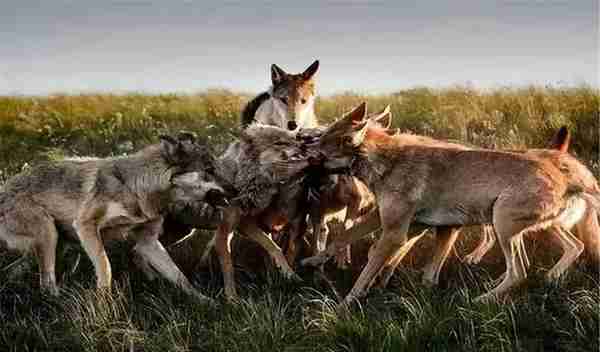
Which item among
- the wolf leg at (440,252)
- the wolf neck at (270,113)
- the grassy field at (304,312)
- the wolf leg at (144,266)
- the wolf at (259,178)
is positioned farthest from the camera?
the wolf neck at (270,113)

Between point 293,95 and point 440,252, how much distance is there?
179 inches

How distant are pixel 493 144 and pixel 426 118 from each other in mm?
2793

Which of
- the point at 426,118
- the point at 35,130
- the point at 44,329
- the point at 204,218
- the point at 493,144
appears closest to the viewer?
the point at 44,329

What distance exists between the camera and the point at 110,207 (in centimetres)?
678

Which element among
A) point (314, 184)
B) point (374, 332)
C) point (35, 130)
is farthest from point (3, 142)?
point (374, 332)

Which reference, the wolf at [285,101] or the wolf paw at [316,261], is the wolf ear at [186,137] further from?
the wolf at [285,101]

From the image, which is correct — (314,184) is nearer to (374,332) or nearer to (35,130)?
(374,332)

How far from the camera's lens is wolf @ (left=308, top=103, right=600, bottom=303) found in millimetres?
6246

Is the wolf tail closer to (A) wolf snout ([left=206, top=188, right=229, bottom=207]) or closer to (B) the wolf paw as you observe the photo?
(A) wolf snout ([left=206, top=188, right=229, bottom=207])

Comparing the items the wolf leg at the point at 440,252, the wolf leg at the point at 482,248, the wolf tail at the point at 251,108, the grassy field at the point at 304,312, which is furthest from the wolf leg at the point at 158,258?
the wolf tail at the point at 251,108

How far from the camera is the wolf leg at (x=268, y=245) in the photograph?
7223 mm

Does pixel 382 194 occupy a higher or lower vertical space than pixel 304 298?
higher

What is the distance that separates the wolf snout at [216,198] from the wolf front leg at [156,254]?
20.2 inches

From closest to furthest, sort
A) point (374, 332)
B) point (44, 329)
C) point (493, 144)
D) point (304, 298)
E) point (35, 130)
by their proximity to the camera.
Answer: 1. point (374, 332)
2. point (44, 329)
3. point (304, 298)
4. point (493, 144)
5. point (35, 130)
